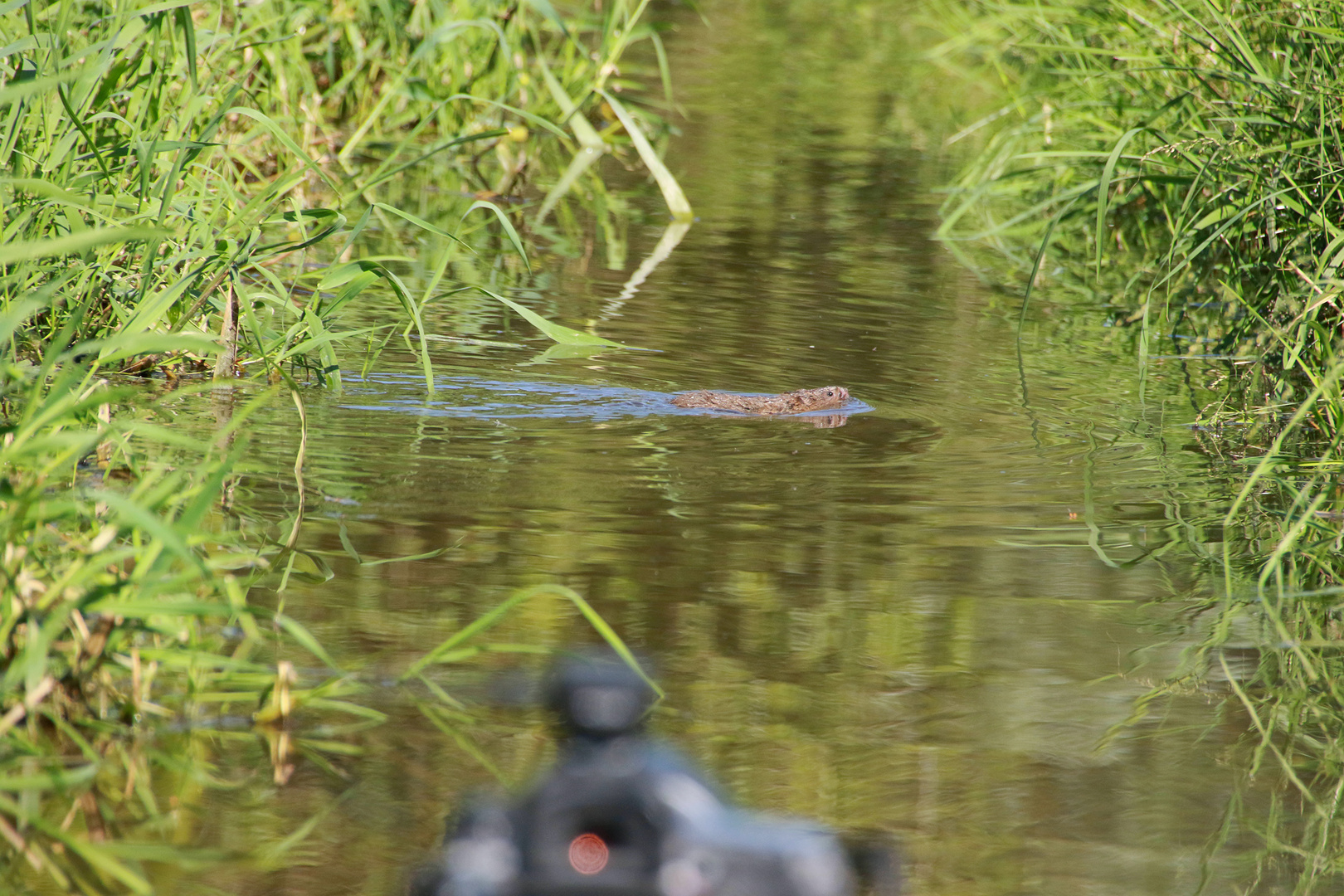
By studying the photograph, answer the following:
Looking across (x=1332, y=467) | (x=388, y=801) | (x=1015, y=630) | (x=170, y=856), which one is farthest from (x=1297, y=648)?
(x=170, y=856)

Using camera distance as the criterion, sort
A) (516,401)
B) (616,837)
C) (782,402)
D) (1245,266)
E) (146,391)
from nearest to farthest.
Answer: (616,837), (146,391), (1245,266), (516,401), (782,402)

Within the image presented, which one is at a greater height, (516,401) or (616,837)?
(616,837)

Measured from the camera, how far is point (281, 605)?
14.0 feet

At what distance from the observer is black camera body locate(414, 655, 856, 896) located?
214 cm

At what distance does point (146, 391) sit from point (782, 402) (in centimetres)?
278

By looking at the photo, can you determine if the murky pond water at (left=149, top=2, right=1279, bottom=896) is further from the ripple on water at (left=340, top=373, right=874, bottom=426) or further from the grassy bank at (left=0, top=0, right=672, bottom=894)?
the grassy bank at (left=0, top=0, right=672, bottom=894)

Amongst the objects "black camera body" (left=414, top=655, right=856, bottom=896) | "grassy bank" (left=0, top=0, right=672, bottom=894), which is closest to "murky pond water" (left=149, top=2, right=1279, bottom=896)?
"grassy bank" (left=0, top=0, right=672, bottom=894)

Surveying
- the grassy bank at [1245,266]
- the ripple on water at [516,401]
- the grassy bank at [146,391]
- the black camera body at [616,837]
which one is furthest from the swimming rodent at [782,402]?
the black camera body at [616,837]

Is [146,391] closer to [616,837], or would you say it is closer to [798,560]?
[798,560]

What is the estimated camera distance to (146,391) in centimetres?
652

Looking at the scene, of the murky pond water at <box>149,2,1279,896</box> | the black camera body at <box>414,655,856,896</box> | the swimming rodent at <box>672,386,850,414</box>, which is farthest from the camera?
the swimming rodent at <box>672,386,850,414</box>

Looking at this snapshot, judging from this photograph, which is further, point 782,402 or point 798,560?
point 782,402

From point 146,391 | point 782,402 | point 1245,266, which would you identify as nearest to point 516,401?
point 782,402

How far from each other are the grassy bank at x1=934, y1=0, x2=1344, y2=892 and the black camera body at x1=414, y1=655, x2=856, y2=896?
1.52 metres
